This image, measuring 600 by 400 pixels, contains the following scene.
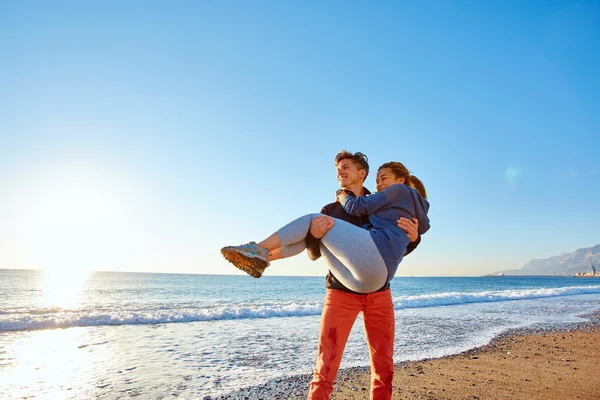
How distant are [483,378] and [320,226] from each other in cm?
442

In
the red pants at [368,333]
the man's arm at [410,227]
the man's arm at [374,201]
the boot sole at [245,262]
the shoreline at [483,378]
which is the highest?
the man's arm at [374,201]

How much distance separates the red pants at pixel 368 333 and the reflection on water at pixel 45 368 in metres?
3.60

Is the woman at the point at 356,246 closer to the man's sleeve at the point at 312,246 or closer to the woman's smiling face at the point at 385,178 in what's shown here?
the man's sleeve at the point at 312,246

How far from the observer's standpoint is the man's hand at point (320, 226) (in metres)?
2.36

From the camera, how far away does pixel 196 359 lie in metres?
6.28

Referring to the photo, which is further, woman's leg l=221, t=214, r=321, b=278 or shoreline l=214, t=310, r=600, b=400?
shoreline l=214, t=310, r=600, b=400

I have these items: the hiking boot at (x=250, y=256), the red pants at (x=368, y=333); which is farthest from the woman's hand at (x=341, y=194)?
the hiking boot at (x=250, y=256)

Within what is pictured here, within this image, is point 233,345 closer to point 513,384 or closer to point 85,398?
point 85,398

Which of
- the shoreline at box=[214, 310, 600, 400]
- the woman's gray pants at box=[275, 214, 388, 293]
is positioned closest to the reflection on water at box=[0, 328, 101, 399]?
the shoreline at box=[214, 310, 600, 400]

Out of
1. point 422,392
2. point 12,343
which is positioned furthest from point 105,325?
point 422,392

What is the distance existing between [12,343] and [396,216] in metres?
9.74

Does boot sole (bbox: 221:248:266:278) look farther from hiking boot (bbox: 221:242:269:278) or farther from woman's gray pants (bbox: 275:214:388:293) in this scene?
woman's gray pants (bbox: 275:214:388:293)

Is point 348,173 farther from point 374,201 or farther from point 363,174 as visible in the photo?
point 374,201

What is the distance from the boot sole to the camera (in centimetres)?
234
